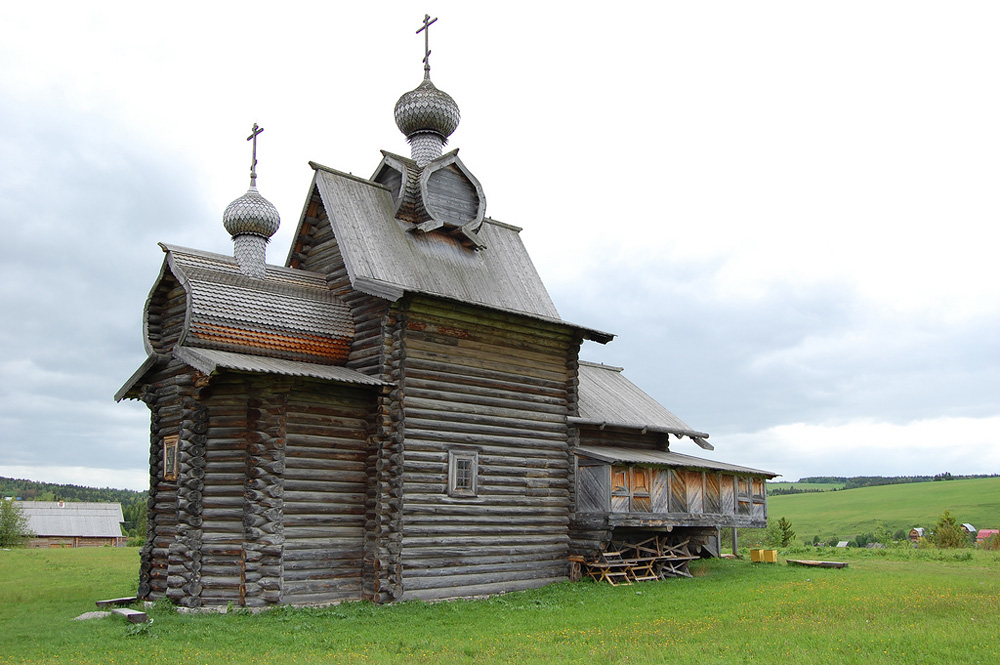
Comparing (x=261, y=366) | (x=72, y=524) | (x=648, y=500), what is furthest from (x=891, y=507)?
(x=261, y=366)

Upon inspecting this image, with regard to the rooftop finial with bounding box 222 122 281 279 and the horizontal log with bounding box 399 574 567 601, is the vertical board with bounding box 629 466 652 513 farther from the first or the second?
the rooftop finial with bounding box 222 122 281 279

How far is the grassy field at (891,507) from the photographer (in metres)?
76.4

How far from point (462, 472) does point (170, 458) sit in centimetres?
702

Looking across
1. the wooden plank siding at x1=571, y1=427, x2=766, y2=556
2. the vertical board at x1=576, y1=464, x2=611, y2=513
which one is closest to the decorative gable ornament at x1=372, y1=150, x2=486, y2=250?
the wooden plank siding at x1=571, y1=427, x2=766, y2=556

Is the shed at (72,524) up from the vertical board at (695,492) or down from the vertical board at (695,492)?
down

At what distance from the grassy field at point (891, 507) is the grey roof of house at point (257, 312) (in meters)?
65.3

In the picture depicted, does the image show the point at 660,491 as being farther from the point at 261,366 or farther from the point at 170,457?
the point at 170,457

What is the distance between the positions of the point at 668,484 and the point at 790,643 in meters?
9.71

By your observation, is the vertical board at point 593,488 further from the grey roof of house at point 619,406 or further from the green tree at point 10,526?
the green tree at point 10,526

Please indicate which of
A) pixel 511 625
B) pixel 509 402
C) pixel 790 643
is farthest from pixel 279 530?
pixel 790 643

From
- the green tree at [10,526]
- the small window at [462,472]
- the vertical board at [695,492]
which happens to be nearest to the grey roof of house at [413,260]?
the small window at [462,472]

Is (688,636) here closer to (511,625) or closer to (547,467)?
(511,625)

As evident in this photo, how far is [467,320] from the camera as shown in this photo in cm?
2156

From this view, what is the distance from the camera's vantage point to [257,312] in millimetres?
19547
